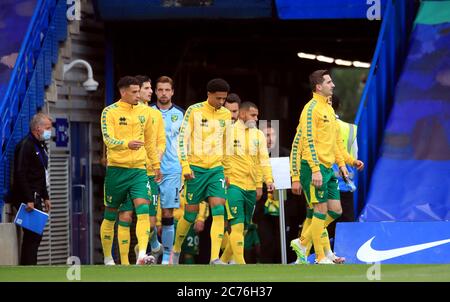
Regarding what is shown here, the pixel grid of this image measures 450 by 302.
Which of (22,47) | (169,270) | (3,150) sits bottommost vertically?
(169,270)

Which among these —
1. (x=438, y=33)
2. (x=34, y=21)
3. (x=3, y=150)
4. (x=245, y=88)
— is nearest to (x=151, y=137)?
(x=3, y=150)

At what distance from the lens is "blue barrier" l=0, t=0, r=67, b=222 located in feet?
70.1

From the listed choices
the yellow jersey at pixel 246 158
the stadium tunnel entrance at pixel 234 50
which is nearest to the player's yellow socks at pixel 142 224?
the yellow jersey at pixel 246 158

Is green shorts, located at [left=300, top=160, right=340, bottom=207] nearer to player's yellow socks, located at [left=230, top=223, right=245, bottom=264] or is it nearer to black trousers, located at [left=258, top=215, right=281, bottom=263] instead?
player's yellow socks, located at [left=230, top=223, right=245, bottom=264]

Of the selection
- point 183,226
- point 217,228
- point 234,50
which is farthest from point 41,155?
point 234,50

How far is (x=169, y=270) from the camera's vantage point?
1616 centimetres

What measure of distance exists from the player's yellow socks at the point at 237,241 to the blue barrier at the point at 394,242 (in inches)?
48.8

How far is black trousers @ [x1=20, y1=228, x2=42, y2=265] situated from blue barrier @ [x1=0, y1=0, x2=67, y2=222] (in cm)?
72

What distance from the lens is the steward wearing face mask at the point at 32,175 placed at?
20641 millimetres

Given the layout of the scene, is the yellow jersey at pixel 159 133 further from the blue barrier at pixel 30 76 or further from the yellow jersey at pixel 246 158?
the blue barrier at pixel 30 76

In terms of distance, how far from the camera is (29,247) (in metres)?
20.7

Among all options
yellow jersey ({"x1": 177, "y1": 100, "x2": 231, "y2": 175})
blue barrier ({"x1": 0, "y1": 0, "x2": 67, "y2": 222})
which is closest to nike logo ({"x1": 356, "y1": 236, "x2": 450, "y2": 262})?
yellow jersey ({"x1": 177, "y1": 100, "x2": 231, "y2": 175})
